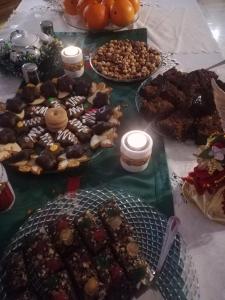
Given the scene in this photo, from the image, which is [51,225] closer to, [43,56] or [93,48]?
[43,56]

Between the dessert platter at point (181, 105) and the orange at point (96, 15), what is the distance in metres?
0.44

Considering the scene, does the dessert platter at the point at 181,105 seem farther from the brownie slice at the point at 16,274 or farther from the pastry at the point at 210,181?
the brownie slice at the point at 16,274

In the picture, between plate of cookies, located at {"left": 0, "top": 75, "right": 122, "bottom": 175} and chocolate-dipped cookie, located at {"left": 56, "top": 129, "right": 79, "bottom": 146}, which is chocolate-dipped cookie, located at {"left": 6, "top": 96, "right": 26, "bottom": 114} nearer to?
plate of cookies, located at {"left": 0, "top": 75, "right": 122, "bottom": 175}

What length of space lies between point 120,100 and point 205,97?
0.29 meters

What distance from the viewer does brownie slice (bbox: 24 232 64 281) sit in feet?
2.31

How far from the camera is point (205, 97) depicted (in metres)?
1.04

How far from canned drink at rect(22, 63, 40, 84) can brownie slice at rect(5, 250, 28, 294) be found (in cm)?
67

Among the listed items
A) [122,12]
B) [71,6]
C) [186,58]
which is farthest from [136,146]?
[71,6]

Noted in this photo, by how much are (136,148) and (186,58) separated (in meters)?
0.60

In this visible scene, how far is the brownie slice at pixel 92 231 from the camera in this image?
2.46 feet

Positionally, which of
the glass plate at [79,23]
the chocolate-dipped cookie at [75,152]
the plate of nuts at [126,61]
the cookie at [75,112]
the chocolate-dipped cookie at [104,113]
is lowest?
the chocolate-dipped cookie at [75,152]

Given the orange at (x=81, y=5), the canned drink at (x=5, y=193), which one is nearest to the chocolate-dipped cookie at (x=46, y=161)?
the canned drink at (x=5, y=193)

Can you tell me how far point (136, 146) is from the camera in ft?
2.96

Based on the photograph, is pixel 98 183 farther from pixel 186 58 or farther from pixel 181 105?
pixel 186 58
